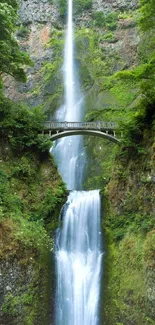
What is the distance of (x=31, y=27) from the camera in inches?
1490

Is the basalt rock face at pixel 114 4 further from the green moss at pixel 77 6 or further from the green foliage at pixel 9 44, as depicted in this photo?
the green foliage at pixel 9 44

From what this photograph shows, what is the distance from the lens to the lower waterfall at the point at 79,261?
11852 mm

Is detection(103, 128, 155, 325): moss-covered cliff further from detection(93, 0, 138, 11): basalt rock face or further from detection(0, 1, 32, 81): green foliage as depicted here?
detection(93, 0, 138, 11): basalt rock face

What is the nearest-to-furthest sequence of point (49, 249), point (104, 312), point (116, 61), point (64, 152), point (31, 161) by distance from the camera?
point (104, 312) < point (49, 249) < point (31, 161) < point (64, 152) < point (116, 61)

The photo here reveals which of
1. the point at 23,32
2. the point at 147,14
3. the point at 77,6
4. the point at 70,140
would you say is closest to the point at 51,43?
the point at 23,32

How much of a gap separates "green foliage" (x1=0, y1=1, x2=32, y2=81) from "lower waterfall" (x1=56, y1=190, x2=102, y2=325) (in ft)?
25.5

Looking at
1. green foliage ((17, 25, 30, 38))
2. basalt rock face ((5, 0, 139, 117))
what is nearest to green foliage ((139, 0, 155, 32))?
basalt rock face ((5, 0, 139, 117))

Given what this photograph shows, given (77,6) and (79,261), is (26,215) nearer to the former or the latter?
(79,261)

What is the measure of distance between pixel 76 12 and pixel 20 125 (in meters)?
27.6

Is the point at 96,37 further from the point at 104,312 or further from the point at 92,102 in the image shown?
the point at 104,312

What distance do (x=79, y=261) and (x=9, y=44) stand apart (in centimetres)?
1074

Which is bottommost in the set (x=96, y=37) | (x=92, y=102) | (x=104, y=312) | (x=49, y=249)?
(x=104, y=312)

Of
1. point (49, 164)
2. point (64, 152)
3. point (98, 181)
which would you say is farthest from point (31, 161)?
point (64, 152)

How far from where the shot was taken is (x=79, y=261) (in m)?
13.7
